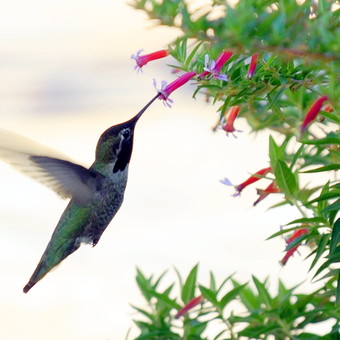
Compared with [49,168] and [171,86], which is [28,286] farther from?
[171,86]

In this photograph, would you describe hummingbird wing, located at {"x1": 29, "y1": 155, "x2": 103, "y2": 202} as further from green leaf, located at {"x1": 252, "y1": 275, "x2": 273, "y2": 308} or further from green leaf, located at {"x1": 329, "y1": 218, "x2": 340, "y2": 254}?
green leaf, located at {"x1": 329, "y1": 218, "x2": 340, "y2": 254}

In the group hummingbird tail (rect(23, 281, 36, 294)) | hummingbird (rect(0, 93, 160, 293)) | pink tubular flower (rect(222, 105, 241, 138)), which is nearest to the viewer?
pink tubular flower (rect(222, 105, 241, 138))

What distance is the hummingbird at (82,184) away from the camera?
3.64 metres

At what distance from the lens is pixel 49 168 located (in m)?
3.71

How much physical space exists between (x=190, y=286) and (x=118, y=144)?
0.73 meters

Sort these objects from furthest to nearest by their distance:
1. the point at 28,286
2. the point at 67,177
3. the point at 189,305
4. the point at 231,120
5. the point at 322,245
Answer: the point at 28,286
the point at 67,177
the point at 189,305
the point at 231,120
the point at 322,245

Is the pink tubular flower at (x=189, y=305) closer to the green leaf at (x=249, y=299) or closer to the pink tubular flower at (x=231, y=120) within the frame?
the green leaf at (x=249, y=299)

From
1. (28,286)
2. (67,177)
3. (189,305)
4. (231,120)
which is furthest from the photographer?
(28,286)

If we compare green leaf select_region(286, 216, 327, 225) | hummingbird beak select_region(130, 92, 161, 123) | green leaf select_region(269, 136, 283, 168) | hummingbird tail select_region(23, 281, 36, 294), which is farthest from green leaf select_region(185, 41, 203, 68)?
hummingbird tail select_region(23, 281, 36, 294)

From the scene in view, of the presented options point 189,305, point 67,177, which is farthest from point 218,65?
point 67,177

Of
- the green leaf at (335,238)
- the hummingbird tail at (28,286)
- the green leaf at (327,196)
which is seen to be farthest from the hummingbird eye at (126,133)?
the green leaf at (335,238)

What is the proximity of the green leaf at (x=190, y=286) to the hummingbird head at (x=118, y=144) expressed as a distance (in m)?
0.63

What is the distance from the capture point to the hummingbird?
3.64 meters

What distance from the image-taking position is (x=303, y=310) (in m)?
3.35
